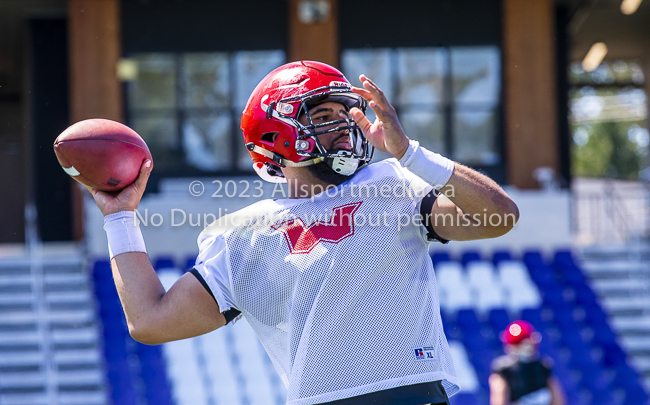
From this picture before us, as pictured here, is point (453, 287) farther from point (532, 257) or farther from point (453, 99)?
point (453, 99)

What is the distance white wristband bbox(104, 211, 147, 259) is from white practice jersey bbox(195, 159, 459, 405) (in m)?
0.17

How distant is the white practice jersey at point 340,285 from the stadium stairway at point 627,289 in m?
6.46

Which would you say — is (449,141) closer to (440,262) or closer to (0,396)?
(440,262)

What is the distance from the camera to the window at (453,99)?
28.1ft

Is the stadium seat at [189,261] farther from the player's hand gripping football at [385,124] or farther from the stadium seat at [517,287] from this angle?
the player's hand gripping football at [385,124]

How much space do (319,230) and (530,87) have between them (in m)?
7.42

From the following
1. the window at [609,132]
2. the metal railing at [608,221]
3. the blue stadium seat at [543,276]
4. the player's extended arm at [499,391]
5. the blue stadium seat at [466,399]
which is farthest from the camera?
the window at [609,132]

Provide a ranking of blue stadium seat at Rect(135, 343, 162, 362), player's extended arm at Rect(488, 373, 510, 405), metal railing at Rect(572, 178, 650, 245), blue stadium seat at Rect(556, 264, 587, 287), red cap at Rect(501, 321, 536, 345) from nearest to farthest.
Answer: player's extended arm at Rect(488, 373, 510, 405) < red cap at Rect(501, 321, 536, 345) < blue stadium seat at Rect(135, 343, 162, 362) < blue stadium seat at Rect(556, 264, 587, 287) < metal railing at Rect(572, 178, 650, 245)

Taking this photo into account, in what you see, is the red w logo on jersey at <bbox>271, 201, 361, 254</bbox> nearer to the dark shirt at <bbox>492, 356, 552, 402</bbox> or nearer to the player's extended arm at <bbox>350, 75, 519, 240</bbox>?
the player's extended arm at <bbox>350, 75, 519, 240</bbox>

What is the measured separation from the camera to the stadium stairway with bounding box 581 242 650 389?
7.50 m

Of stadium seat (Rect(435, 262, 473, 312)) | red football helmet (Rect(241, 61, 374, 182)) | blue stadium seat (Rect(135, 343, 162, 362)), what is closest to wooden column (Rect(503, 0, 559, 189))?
stadium seat (Rect(435, 262, 473, 312))

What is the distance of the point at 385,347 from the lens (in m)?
1.57

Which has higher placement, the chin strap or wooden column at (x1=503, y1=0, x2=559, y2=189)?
wooden column at (x1=503, y1=0, x2=559, y2=189)

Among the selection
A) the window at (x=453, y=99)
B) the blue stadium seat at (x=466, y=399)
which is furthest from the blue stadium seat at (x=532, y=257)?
the blue stadium seat at (x=466, y=399)
